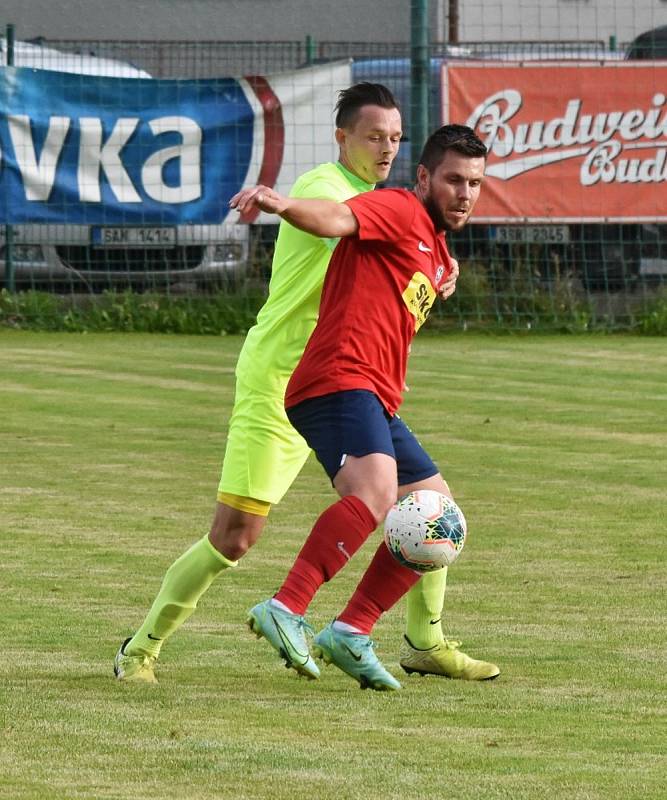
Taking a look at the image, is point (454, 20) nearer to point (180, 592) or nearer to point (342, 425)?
point (180, 592)

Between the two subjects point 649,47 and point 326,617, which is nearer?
point 326,617

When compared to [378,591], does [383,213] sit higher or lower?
higher

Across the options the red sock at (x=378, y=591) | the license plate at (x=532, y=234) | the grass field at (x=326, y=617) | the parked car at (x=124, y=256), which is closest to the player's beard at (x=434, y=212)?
the red sock at (x=378, y=591)

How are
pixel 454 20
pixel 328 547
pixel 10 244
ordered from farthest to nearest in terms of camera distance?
pixel 454 20 < pixel 10 244 < pixel 328 547

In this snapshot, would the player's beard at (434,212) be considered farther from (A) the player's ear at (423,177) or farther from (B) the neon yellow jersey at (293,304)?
(B) the neon yellow jersey at (293,304)

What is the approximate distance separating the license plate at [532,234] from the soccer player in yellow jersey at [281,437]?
1344 centimetres

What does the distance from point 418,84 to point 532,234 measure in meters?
1.92

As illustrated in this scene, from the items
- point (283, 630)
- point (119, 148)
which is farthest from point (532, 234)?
point (283, 630)

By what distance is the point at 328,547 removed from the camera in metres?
5.90

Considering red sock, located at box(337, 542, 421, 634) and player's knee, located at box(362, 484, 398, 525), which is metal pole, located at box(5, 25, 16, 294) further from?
player's knee, located at box(362, 484, 398, 525)

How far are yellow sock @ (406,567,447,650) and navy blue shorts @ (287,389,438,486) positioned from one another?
53 cm

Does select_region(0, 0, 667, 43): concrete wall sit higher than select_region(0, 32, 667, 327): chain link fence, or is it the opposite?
select_region(0, 0, 667, 43): concrete wall

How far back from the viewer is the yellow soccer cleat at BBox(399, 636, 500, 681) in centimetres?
620

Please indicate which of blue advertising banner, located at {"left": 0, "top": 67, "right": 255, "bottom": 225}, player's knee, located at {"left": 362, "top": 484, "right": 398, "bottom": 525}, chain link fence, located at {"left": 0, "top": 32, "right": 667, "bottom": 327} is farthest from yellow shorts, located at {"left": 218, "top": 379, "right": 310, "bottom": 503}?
chain link fence, located at {"left": 0, "top": 32, "right": 667, "bottom": 327}
